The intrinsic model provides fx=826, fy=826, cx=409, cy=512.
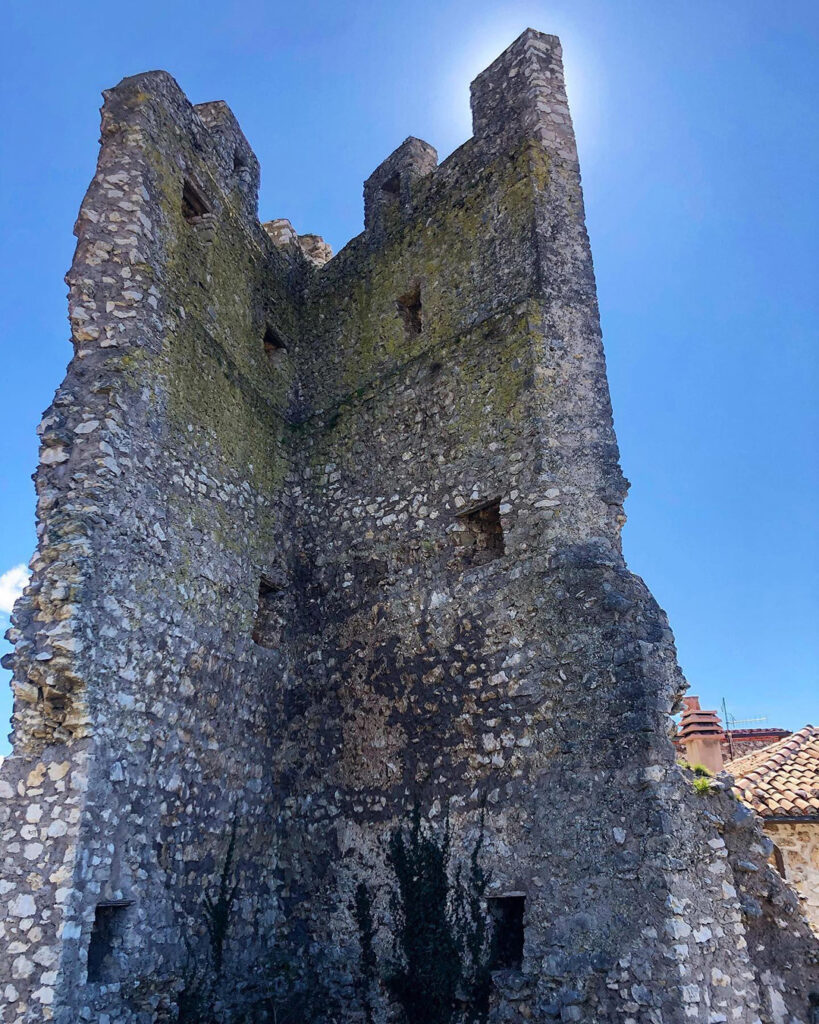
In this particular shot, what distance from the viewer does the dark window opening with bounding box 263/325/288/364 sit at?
10.4 m

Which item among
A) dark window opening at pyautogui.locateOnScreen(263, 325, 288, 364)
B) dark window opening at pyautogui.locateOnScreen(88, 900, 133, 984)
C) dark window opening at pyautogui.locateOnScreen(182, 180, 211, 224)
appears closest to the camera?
dark window opening at pyautogui.locateOnScreen(88, 900, 133, 984)

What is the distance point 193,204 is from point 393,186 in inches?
113

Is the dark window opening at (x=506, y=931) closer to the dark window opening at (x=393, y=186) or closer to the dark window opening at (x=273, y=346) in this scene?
the dark window opening at (x=273, y=346)

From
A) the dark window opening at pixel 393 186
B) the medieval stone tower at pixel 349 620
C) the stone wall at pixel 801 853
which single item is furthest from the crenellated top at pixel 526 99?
the stone wall at pixel 801 853

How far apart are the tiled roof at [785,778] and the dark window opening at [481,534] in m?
5.07

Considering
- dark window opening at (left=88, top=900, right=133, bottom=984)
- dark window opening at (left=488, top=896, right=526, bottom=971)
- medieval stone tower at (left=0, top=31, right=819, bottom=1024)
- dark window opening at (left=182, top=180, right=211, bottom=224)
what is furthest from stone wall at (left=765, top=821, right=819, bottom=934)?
dark window opening at (left=182, top=180, right=211, bottom=224)

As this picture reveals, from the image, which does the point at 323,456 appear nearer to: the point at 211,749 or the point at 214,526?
the point at 214,526

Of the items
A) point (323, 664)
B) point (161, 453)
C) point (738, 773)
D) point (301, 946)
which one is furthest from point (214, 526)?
point (738, 773)

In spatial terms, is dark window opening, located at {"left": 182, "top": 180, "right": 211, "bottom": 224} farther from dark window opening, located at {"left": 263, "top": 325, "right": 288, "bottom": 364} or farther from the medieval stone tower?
dark window opening, located at {"left": 263, "top": 325, "right": 288, "bottom": 364}

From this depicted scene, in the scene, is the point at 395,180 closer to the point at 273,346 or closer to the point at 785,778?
the point at 273,346

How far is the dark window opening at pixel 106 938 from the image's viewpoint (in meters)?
5.91

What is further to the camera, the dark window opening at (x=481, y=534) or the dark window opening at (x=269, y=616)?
the dark window opening at (x=269, y=616)

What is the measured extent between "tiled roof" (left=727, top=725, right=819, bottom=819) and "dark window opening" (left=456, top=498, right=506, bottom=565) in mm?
5065

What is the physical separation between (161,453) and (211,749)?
274cm
